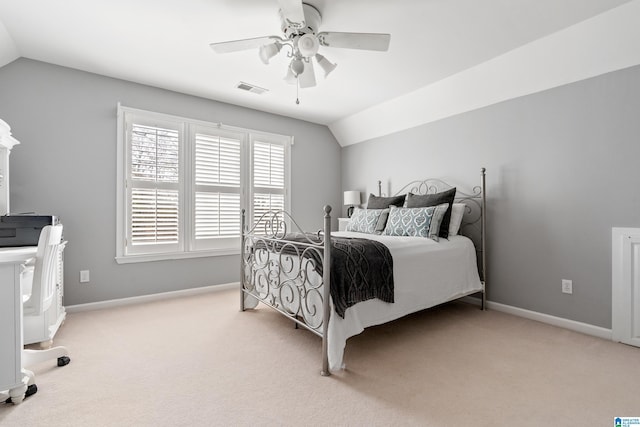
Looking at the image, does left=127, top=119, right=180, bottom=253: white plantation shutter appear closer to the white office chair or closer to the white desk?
the white office chair

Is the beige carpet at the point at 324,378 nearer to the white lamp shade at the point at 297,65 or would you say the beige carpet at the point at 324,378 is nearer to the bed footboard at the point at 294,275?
the bed footboard at the point at 294,275

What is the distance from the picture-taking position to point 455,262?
2.91 metres

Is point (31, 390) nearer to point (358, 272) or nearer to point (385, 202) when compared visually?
point (358, 272)

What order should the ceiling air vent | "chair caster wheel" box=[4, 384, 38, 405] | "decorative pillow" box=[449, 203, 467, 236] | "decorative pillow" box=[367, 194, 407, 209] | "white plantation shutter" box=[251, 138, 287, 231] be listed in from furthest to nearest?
"white plantation shutter" box=[251, 138, 287, 231]
"decorative pillow" box=[367, 194, 407, 209]
the ceiling air vent
"decorative pillow" box=[449, 203, 467, 236]
"chair caster wheel" box=[4, 384, 38, 405]

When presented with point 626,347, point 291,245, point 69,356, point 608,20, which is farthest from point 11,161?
point 626,347

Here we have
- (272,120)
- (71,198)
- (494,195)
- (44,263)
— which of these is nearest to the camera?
(44,263)

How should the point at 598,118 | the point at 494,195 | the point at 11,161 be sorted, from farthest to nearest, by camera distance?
1. the point at 494,195
2. the point at 11,161
3. the point at 598,118

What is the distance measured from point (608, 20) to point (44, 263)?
4.25 metres

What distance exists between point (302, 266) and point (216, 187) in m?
2.27

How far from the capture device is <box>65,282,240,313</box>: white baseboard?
3.12 meters

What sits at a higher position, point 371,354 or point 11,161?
point 11,161

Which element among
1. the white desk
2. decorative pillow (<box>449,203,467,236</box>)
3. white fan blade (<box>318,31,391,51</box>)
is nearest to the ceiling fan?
white fan blade (<box>318,31,391,51</box>)

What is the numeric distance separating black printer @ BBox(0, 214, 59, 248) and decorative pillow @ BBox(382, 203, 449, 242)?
3.09m

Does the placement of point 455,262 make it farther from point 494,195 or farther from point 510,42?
point 510,42
